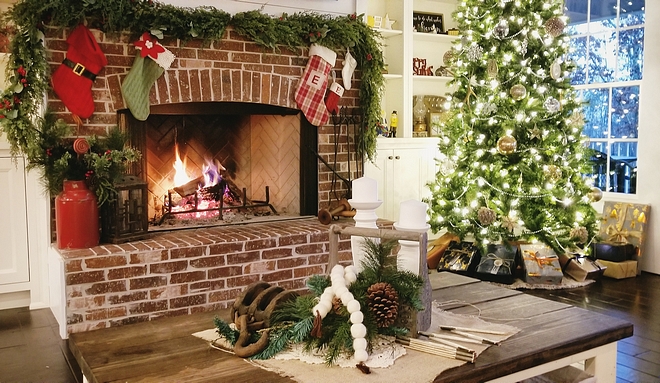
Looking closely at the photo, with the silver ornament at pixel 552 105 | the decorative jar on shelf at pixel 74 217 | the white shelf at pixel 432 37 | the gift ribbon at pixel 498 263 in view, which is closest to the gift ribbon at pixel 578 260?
the gift ribbon at pixel 498 263

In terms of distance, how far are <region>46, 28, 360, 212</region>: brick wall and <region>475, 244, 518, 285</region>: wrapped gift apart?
1124 mm

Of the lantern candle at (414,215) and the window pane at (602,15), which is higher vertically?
the window pane at (602,15)

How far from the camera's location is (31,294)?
388 centimetres

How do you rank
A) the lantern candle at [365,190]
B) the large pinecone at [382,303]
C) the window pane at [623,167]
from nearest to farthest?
the large pinecone at [382,303] < the lantern candle at [365,190] < the window pane at [623,167]

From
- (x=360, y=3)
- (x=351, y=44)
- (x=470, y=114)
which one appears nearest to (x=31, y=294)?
(x=351, y=44)

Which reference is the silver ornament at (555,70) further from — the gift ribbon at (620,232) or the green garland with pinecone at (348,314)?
the green garland with pinecone at (348,314)

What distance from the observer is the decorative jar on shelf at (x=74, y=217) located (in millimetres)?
3252

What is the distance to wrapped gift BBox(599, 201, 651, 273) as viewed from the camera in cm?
487

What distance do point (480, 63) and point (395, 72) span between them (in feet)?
3.27

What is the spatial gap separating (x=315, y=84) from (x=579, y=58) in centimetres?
265

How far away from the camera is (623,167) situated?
5.23 m

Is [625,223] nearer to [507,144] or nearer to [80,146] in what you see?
[507,144]

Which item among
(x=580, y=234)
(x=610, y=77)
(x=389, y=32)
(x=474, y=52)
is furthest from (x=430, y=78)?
(x=580, y=234)

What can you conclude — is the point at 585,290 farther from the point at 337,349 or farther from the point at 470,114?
the point at 337,349
